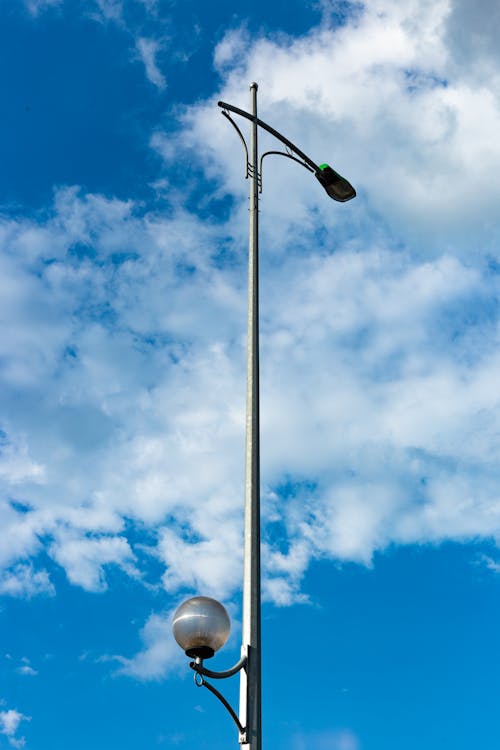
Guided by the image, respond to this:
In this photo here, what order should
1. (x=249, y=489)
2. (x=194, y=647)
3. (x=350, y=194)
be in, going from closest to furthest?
(x=194, y=647) → (x=249, y=489) → (x=350, y=194)

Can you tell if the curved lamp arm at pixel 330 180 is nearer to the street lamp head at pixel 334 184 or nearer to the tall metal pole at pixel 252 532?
the street lamp head at pixel 334 184

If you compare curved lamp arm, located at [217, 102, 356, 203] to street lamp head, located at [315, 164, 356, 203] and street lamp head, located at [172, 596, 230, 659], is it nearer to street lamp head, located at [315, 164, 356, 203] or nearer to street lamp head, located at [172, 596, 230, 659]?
street lamp head, located at [315, 164, 356, 203]

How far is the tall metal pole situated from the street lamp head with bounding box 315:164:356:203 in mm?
2901

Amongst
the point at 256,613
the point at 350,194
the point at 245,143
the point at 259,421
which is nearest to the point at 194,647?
the point at 256,613

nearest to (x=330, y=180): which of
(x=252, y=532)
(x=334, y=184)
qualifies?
(x=334, y=184)

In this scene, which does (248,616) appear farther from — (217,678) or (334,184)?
(334,184)

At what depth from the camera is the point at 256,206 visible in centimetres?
1135

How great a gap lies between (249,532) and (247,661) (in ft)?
4.18

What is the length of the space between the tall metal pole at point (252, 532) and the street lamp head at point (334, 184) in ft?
9.52

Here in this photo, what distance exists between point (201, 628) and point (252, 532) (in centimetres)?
138

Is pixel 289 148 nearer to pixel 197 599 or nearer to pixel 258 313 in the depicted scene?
pixel 258 313

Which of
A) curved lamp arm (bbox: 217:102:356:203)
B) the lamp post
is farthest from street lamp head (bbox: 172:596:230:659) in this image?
curved lamp arm (bbox: 217:102:356:203)

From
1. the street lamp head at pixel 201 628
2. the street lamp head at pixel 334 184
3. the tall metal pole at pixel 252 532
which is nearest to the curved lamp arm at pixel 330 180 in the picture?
the street lamp head at pixel 334 184

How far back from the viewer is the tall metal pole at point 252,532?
7414mm
